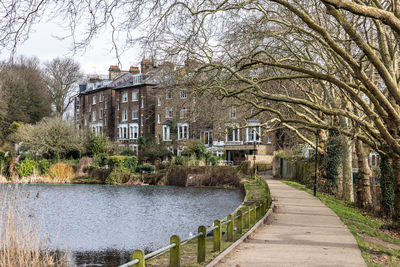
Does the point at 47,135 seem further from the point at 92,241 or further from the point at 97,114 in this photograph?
the point at 92,241

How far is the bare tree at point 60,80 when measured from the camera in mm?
68812

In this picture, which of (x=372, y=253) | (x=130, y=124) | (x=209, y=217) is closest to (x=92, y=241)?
(x=209, y=217)

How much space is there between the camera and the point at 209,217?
76.2 ft

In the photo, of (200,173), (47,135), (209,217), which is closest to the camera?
(209,217)

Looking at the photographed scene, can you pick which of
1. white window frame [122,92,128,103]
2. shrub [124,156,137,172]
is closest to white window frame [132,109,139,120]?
white window frame [122,92,128,103]

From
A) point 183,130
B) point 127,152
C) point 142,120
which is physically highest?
point 142,120

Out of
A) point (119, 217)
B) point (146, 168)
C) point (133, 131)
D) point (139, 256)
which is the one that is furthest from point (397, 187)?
point (133, 131)

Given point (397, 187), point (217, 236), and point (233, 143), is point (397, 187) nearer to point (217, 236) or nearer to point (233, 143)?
point (217, 236)

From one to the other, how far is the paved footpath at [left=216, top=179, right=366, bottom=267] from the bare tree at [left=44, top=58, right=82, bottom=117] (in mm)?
57275

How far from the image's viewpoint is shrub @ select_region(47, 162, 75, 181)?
44.5m

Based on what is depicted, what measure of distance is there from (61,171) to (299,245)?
120 ft

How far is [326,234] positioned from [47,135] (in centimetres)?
3960

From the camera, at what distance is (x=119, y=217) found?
22.8 meters

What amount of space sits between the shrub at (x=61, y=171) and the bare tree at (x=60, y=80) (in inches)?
953
